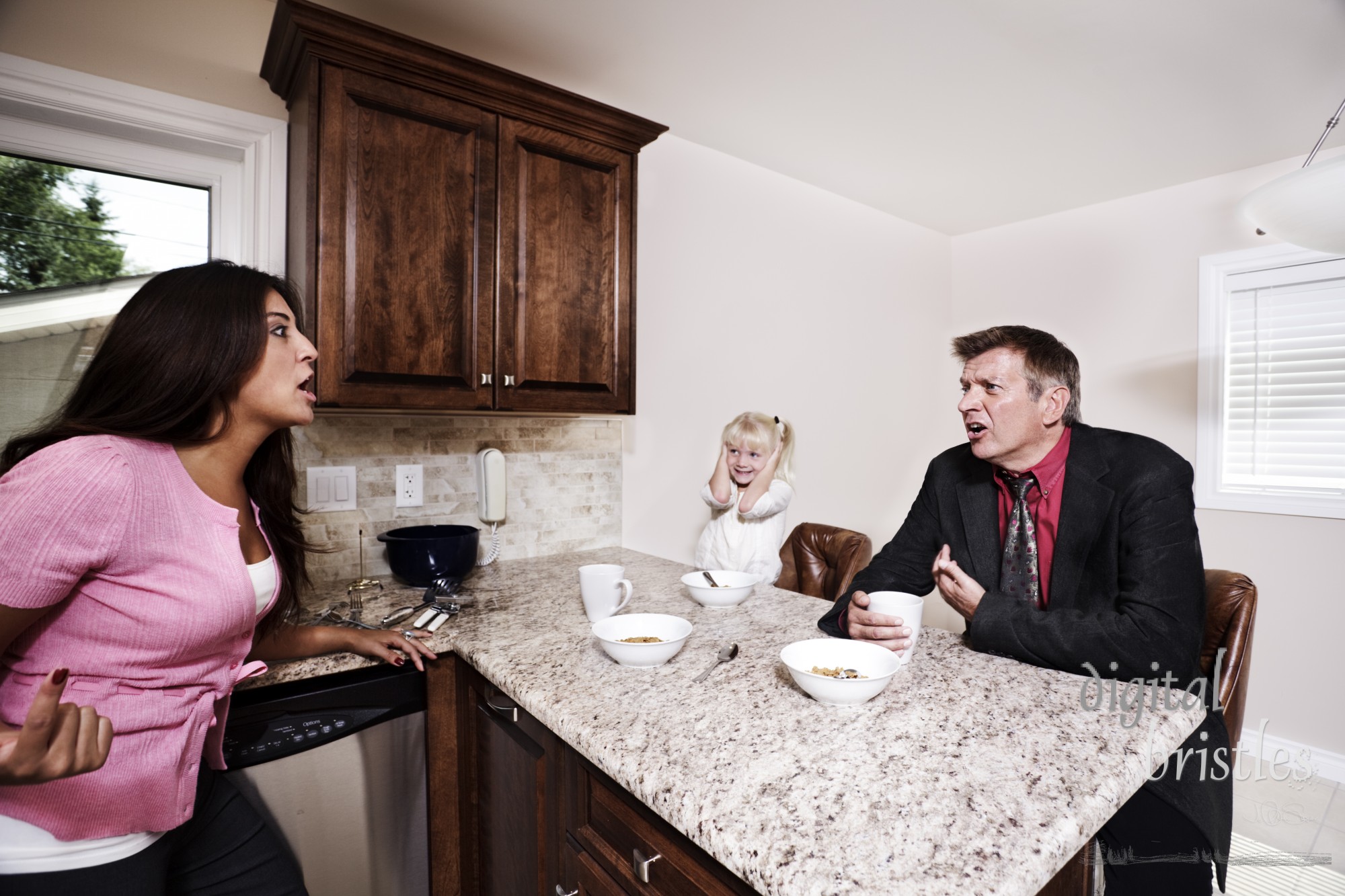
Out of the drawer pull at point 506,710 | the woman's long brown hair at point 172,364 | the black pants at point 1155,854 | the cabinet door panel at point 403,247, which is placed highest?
the cabinet door panel at point 403,247

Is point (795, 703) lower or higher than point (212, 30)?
lower

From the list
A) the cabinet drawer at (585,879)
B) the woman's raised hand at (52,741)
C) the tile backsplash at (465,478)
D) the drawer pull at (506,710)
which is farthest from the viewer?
the tile backsplash at (465,478)

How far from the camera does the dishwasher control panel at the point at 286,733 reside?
3.90 ft

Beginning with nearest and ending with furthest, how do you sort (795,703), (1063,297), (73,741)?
1. (73,741)
2. (795,703)
3. (1063,297)

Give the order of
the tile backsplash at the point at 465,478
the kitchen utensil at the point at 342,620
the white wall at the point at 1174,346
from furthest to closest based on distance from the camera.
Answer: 1. the white wall at the point at 1174,346
2. the tile backsplash at the point at 465,478
3. the kitchen utensil at the point at 342,620

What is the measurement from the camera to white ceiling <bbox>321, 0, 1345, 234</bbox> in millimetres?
1851

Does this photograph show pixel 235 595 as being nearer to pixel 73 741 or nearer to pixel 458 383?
pixel 73 741

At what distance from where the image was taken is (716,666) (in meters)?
1.16

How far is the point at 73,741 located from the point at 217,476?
1.45 feet

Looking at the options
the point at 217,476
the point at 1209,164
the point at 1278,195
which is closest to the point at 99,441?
the point at 217,476

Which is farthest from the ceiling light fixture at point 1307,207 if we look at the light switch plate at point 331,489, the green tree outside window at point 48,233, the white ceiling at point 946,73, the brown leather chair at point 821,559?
the green tree outside window at point 48,233

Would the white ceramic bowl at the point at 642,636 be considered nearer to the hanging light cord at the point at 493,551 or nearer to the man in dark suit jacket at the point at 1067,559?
the man in dark suit jacket at the point at 1067,559

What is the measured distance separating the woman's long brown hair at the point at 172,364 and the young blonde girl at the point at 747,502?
171 cm

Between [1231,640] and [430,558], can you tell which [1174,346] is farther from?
[430,558]
